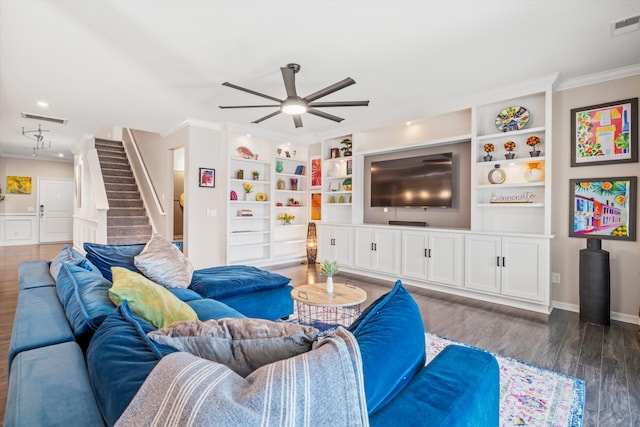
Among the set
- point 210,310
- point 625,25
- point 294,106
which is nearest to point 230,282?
point 210,310

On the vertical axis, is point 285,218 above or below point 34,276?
above

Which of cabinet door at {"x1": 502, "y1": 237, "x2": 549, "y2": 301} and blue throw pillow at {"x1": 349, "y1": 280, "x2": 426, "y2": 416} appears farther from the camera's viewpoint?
cabinet door at {"x1": 502, "y1": 237, "x2": 549, "y2": 301}

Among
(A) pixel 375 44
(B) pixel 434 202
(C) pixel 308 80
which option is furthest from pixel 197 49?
(B) pixel 434 202

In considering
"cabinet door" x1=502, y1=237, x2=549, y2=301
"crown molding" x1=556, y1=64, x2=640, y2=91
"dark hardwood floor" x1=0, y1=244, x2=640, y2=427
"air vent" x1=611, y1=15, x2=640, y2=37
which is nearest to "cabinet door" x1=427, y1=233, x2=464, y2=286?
"dark hardwood floor" x1=0, y1=244, x2=640, y2=427

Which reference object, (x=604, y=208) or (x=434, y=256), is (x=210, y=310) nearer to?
(x=434, y=256)

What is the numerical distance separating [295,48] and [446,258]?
322 cm

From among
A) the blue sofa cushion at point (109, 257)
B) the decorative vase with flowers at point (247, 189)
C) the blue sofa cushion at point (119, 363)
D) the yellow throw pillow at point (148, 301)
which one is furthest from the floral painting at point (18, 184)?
the blue sofa cushion at point (119, 363)

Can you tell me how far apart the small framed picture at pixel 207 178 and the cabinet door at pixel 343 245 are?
7.71 ft

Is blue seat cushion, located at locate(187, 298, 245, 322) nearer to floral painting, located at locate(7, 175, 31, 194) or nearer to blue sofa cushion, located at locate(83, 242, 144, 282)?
blue sofa cushion, located at locate(83, 242, 144, 282)

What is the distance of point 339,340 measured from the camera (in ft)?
2.37

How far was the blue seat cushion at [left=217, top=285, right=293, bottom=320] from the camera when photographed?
2.90 m

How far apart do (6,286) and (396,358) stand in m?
5.89

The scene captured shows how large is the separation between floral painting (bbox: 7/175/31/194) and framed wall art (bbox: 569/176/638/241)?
12731 millimetres

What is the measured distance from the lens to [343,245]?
574 centimetres
